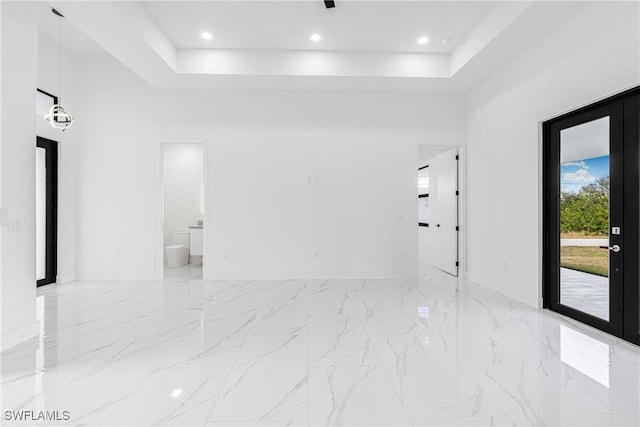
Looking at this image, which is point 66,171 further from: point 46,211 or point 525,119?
point 525,119

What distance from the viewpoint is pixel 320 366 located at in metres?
2.61

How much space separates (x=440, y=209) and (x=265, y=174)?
3.38m

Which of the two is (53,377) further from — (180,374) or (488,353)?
(488,353)

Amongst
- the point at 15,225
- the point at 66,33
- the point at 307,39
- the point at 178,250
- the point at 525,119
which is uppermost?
the point at 66,33

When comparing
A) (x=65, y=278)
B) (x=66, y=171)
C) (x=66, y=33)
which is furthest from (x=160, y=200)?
(x=66, y=33)

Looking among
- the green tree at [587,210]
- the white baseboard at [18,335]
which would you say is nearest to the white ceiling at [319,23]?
the green tree at [587,210]

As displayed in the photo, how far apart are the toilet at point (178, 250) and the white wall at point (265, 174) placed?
1.32 m

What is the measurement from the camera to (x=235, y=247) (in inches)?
235

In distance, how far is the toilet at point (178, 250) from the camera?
23.7 ft

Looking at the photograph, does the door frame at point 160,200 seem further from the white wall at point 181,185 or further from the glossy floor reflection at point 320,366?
the white wall at point 181,185

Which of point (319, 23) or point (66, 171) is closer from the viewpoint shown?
point (319, 23)

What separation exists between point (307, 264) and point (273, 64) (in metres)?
3.13

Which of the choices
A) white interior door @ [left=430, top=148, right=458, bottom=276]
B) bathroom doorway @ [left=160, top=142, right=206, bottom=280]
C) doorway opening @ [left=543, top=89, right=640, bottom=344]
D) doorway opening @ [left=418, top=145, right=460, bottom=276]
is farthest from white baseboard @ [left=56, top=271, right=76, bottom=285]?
doorway opening @ [left=543, top=89, right=640, bottom=344]

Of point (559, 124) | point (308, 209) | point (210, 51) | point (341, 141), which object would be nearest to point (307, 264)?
point (308, 209)
